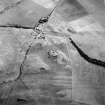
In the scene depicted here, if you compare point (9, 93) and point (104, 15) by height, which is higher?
point (104, 15)

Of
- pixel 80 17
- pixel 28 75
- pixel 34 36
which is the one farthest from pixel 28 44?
pixel 80 17

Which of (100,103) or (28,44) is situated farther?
(28,44)

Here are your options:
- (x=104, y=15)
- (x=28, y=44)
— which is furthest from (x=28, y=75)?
(x=104, y=15)

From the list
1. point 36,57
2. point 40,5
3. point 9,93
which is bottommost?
point 9,93

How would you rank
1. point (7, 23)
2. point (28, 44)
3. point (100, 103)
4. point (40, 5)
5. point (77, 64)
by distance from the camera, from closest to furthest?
point (100, 103)
point (77, 64)
point (28, 44)
point (7, 23)
point (40, 5)

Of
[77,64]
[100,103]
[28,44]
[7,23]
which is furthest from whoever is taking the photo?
[7,23]

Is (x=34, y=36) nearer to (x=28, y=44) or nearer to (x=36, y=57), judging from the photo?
(x=28, y=44)
